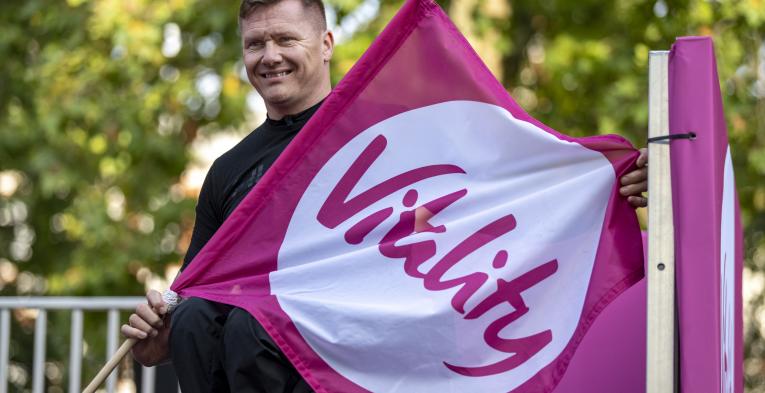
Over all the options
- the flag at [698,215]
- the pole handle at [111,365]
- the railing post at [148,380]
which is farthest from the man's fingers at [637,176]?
the railing post at [148,380]

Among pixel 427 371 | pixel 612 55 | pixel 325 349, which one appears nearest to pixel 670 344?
pixel 427 371

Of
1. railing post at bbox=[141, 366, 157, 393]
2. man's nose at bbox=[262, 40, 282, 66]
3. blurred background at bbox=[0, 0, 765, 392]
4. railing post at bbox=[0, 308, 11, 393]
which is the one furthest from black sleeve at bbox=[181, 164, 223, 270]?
blurred background at bbox=[0, 0, 765, 392]

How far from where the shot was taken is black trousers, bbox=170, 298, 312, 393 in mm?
2959

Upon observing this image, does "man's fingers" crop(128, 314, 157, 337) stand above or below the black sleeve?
below

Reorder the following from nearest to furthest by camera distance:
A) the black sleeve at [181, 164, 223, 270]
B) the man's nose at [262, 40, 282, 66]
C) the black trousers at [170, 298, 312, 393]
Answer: the black trousers at [170, 298, 312, 393]
the man's nose at [262, 40, 282, 66]
the black sleeve at [181, 164, 223, 270]

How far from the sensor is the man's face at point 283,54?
11.2ft

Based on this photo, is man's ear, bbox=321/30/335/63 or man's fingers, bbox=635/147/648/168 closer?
man's fingers, bbox=635/147/648/168

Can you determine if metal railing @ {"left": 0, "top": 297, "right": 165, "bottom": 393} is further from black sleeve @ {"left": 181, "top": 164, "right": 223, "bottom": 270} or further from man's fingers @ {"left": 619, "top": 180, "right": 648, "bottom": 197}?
man's fingers @ {"left": 619, "top": 180, "right": 648, "bottom": 197}

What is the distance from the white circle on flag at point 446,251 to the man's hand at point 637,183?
0.05 meters

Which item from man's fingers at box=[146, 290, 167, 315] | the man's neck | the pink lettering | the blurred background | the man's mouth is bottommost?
man's fingers at box=[146, 290, 167, 315]

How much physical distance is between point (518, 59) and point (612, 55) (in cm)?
142

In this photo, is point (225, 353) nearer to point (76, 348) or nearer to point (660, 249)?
point (660, 249)

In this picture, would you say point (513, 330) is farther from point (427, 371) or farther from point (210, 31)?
point (210, 31)

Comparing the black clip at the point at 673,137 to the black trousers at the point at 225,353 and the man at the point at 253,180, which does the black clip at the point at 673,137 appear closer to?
the man at the point at 253,180
